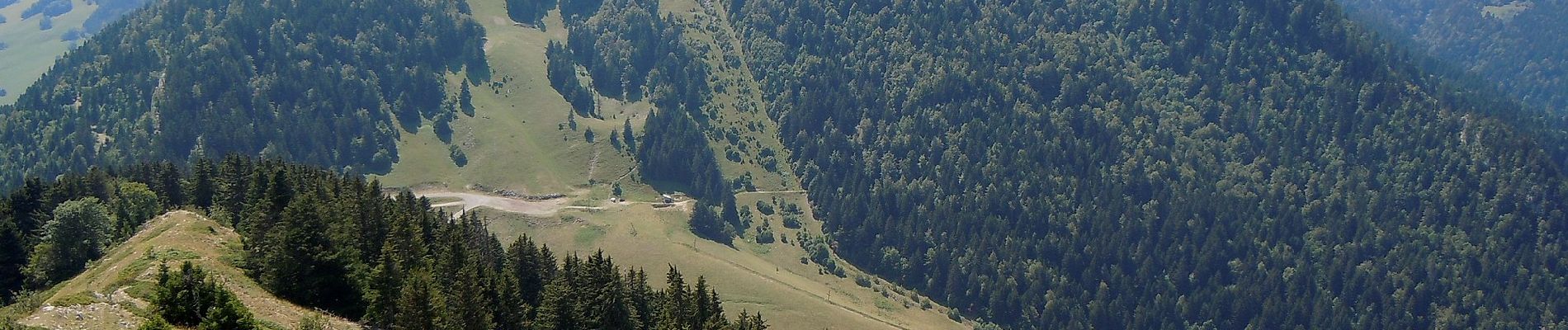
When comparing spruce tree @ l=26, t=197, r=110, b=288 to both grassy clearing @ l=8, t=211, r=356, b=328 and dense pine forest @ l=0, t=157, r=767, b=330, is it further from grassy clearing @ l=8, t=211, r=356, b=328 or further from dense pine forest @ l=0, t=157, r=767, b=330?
grassy clearing @ l=8, t=211, r=356, b=328

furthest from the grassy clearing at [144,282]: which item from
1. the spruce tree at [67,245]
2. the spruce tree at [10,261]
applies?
the spruce tree at [10,261]

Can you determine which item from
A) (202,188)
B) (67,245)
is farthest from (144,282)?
(202,188)

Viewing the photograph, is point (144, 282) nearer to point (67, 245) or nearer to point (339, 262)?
point (339, 262)

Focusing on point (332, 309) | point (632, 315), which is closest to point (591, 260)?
point (632, 315)

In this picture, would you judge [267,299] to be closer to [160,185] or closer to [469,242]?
[469,242]

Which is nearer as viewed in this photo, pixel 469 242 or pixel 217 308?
pixel 217 308

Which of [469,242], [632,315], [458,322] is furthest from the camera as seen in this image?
[469,242]

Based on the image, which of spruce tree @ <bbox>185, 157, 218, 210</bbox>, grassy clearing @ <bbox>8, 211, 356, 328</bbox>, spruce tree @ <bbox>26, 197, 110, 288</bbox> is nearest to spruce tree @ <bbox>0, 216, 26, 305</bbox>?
spruce tree @ <bbox>26, 197, 110, 288</bbox>
